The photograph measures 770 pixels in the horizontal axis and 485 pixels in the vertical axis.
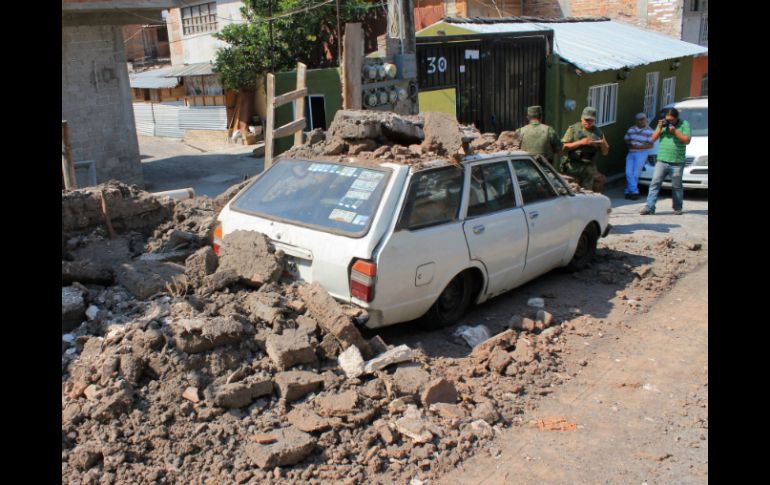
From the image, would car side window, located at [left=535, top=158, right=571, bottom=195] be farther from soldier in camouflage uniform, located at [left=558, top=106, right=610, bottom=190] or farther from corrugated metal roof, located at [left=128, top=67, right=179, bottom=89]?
corrugated metal roof, located at [left=128, top=67, right=179, bottom=89]

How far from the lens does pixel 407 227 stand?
17.0 feet

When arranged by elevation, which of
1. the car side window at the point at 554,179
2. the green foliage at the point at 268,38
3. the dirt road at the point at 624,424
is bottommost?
the dirt road at the point at 624,424

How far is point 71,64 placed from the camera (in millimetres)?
13336

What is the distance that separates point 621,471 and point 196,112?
21.8 meters

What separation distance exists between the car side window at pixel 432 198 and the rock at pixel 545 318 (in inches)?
51.7

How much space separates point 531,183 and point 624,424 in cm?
283

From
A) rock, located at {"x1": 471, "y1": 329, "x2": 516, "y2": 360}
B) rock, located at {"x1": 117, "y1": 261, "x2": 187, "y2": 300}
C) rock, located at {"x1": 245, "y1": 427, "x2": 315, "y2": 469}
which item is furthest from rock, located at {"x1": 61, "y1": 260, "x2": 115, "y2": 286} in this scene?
rock, located at {"x1": 471, "y1": 329, "x2": 516, "y2": 360}

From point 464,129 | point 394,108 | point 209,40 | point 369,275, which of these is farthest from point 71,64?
point 209,40

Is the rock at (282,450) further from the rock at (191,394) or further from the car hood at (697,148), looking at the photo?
the car hood at (697,148)

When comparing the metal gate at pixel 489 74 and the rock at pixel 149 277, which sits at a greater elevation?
the metal gate at pixel 489 74

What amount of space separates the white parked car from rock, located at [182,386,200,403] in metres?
9.92

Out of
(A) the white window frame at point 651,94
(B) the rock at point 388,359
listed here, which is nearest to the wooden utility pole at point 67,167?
(B) the rock at point 388,359

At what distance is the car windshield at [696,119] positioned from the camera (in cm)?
1371
